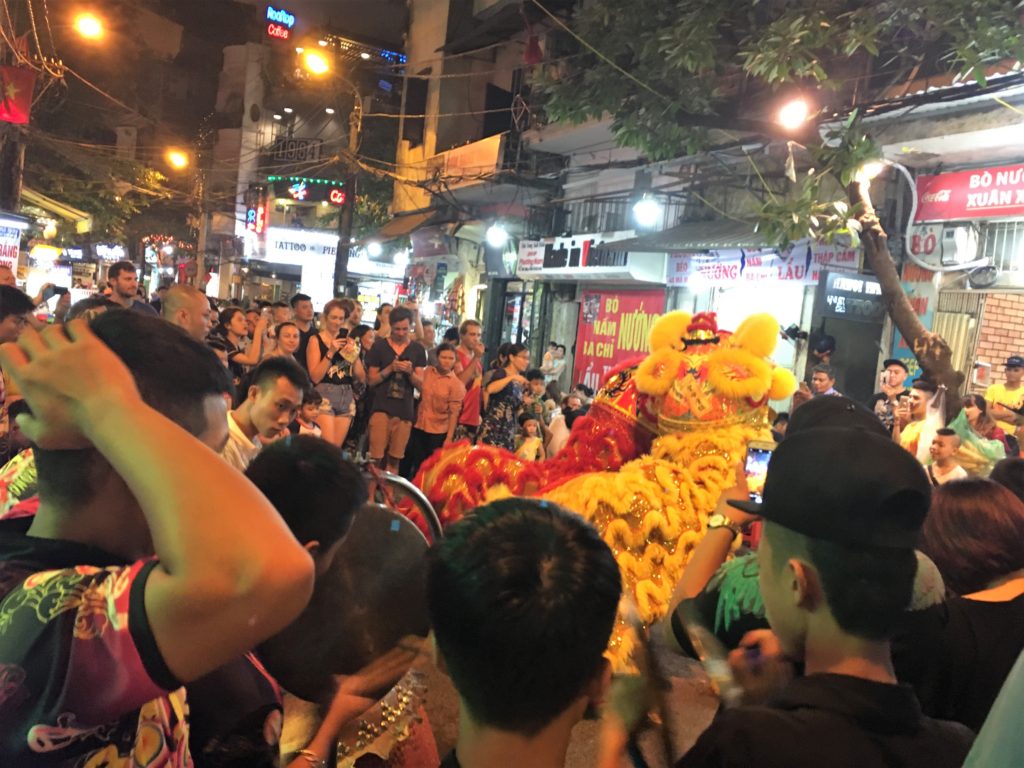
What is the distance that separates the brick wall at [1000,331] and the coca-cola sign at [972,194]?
0.98 m

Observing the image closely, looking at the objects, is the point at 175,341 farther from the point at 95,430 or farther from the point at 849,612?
the point at 849,612

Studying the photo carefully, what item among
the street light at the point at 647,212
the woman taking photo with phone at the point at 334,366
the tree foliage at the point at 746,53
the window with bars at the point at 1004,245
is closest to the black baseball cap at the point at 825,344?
the window with bars at the point at 1004,245

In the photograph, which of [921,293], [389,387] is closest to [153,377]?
[389,387]

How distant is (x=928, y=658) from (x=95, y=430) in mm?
1768

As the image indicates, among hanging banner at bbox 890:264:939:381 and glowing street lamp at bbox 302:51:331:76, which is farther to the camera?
glowing street lamp at bbox 302:51:331:76

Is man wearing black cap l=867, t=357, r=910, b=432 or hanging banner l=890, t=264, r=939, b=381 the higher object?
hanging banner l=890, t=264, r=939, b=381

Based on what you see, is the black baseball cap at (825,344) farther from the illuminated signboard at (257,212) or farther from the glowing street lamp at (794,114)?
the illuminated signboard at (257,212)

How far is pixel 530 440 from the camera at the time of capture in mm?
7336

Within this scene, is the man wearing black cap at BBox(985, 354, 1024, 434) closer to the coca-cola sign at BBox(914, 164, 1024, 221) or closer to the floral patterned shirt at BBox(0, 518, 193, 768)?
the coca-cola sign at BBox(914, 164, 1024, 221)

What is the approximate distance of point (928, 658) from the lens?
181 cm

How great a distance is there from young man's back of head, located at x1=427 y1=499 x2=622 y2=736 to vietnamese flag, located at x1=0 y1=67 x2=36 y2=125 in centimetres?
1239

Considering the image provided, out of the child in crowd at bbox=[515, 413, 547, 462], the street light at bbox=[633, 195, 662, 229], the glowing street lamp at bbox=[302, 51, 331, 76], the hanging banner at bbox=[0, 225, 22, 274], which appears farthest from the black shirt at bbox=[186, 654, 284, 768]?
the glowing street lamp at bbox=[302, 51, 331, 76]

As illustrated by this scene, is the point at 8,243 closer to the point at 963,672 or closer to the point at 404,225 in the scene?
the point at 404,225

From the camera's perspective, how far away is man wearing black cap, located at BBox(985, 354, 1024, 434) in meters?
6.86
